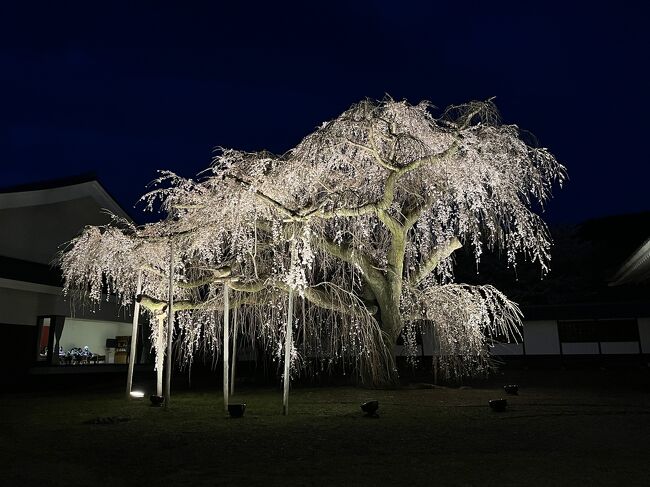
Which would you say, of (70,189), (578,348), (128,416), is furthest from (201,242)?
(578,348)

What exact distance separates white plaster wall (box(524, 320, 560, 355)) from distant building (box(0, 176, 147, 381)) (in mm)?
12314

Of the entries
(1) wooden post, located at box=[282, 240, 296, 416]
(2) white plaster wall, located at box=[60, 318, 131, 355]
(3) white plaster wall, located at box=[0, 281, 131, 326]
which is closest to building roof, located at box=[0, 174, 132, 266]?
(3) white plaster wall, located at box=[0, 281, 131, 326]

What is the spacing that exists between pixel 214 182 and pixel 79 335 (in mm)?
8357

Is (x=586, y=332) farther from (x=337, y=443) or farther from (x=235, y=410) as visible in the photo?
(x=337, y=443)

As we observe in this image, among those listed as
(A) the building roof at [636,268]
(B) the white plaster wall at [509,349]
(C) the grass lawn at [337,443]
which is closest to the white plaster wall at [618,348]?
(B) the white plaster wall at [509,349]

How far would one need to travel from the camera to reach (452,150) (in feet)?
25.2

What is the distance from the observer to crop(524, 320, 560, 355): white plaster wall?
16.6 metres

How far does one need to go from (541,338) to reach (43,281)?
14.1 metres

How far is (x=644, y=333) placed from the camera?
1566cm

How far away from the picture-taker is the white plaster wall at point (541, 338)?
54.4ft

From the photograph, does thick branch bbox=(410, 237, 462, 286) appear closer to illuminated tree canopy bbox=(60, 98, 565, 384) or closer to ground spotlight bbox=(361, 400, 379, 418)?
illuminated tree canopy bbox=(60, 98, 565, 384)

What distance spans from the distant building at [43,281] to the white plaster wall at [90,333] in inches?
1.0

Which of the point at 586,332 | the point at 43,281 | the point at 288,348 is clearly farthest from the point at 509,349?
the point at 43,281

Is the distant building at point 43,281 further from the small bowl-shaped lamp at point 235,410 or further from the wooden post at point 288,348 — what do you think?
the wooden post at point 288,348
